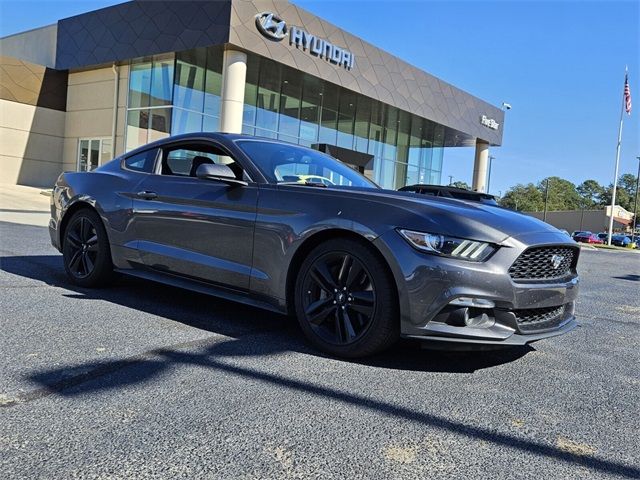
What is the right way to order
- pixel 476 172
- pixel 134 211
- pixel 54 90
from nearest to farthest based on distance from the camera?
pixel 134 211
pixel 54 90
pixel 476 172

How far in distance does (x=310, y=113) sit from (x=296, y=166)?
2242cm

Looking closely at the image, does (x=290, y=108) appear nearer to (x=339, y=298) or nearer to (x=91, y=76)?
(x=91, y=76)

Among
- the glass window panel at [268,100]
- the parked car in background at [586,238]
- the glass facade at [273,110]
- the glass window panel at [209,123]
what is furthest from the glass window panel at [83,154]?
the parked car in background at [586,238]

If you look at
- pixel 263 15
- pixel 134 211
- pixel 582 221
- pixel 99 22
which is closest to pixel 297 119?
pixel 263 15

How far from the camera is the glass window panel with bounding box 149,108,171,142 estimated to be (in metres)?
20.7

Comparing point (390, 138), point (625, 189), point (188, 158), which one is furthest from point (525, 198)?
point (188, 158)

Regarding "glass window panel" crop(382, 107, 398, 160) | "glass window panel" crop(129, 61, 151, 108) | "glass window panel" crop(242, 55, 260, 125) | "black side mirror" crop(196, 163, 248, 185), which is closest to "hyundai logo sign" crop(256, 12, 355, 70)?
"glass window panel" crop(242, 55, 260, 125)

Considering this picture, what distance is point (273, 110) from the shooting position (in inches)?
955

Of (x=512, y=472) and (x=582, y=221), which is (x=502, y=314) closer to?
(x=512, y=472)

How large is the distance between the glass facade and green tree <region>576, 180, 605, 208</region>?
124500 millimetres

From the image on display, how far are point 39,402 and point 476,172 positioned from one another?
35.9m

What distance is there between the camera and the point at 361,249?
133 inches

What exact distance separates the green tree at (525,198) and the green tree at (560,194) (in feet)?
5.57

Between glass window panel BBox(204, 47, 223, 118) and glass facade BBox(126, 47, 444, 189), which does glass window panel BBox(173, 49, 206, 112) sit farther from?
glass window panel BBox(204, 47, 223, 118)
